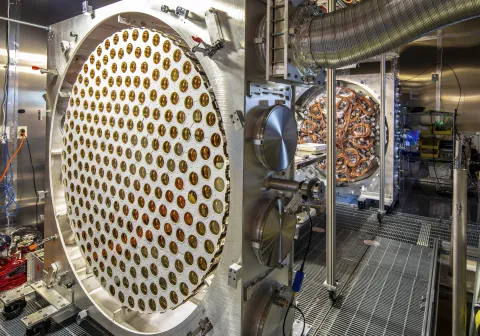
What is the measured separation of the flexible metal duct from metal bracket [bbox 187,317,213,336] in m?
1.13

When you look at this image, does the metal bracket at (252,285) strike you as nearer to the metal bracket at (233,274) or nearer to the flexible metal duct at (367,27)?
the metal bracket at (233,274)

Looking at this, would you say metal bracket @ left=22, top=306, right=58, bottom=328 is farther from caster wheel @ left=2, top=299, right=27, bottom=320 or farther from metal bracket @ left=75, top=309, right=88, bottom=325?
caster wheel @ left=2, top=299, right=27, bottom=320

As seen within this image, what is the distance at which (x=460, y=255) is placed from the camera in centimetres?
155

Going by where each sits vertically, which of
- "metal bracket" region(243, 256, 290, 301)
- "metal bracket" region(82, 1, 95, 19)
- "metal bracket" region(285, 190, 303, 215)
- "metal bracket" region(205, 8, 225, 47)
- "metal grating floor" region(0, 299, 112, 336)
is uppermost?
"metal bracket" region(82, 1, 95, 19)

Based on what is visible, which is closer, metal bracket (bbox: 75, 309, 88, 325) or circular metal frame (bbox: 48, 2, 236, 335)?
circular metal frame (bbox: 48, 2, 236, 335)

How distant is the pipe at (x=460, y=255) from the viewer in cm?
154

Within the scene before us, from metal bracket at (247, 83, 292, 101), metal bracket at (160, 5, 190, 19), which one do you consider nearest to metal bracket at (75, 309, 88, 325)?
metal bracket at (247, 83, 292, 101)

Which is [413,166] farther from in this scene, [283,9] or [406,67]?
Answer: [283,9]

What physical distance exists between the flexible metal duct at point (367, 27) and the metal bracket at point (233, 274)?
2.70ft

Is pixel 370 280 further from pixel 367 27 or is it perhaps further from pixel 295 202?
pixel 367 27

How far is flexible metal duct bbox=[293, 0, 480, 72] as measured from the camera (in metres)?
0.91

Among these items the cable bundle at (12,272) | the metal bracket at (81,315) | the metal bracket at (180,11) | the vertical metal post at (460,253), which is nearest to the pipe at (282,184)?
the metal bracket at (180,11)

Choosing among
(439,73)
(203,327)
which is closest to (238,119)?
(203,327)

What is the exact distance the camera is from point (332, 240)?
2.05 meters
